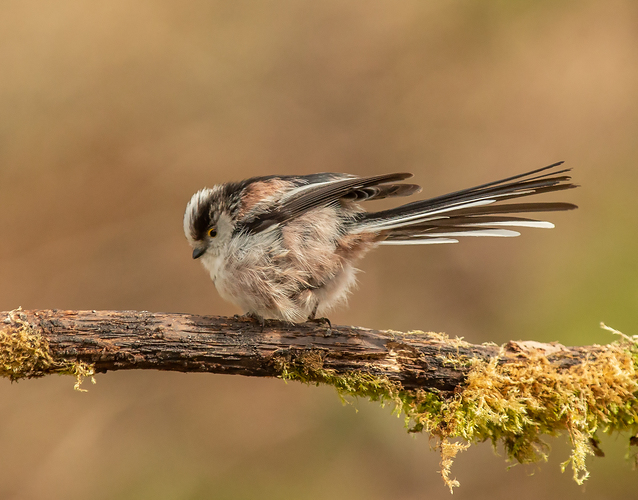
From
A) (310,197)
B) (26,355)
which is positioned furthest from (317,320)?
(26,355)

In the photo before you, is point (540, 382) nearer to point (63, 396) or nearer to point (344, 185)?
point (344, 185)

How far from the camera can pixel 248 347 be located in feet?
9.14

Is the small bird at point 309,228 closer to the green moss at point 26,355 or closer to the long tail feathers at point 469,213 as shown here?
the long tail feathers at point 469,213

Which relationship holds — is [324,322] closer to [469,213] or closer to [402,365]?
[402,365]

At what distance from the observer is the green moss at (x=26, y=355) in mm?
2566

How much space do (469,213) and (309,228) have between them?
1018 millimetres

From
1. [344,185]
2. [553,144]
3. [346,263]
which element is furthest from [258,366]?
[553,144]

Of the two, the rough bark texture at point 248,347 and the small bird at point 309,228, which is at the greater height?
the small bird at point 309,228

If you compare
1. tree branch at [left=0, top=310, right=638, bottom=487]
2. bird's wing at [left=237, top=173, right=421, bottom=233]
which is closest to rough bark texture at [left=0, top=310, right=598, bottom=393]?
tree branch at [left=0, top=310, right=638, bottom=487]

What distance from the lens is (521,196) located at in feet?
9.60

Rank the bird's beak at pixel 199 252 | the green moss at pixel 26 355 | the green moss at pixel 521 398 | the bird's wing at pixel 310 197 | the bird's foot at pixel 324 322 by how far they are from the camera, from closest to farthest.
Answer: the green moss at pixel 26 355 < the green moss at pixel 521 398 < the bird's foot at pixel 324 322 < the bird's wing at pixel 310 197 < the bird's beak at pixel 199 252

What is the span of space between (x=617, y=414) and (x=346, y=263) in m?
1.81

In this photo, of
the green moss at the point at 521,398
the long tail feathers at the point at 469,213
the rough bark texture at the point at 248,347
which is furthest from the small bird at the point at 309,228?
the green moss at the point at 521,398

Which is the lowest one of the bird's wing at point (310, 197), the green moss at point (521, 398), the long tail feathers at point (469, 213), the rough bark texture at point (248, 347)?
the green moss at point (521, 398)
